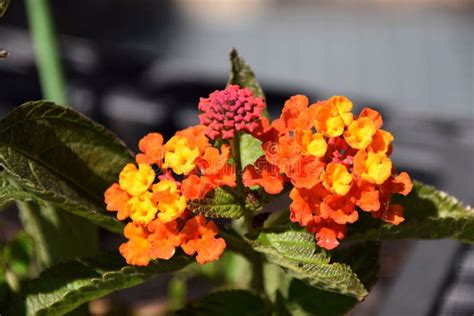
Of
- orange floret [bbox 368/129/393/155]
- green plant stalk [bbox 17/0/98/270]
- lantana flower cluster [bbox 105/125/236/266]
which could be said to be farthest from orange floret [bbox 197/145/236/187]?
green plant stalk [bbox 17/0/98/270]

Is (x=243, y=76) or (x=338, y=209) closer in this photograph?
(x=338, y=209)

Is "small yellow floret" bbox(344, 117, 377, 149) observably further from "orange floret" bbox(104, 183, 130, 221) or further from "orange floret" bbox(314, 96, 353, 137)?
"orange floret" bbox(104, 183, 130, 221)

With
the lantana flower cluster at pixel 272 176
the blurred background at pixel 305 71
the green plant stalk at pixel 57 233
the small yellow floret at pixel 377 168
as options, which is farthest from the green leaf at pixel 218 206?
the blurred background at pixel 305 71

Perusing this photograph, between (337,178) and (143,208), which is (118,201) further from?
(337,178)

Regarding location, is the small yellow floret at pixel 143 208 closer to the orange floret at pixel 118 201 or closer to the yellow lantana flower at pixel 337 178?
the orange floret at pixel 118 201

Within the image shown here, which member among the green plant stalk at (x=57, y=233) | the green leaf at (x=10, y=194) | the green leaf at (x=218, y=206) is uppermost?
the green leaf at (x=10, y=194)

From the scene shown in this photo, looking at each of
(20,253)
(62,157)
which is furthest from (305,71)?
(62,157)

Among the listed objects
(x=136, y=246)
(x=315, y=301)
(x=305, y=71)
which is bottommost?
(x=305, y=71)
